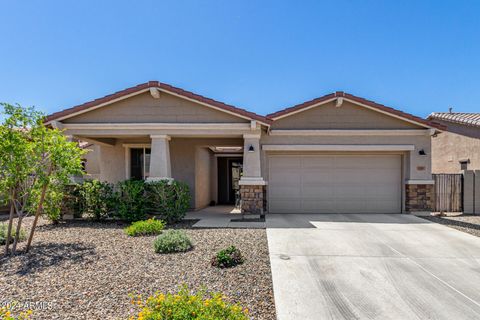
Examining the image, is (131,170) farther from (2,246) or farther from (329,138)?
(329,138)

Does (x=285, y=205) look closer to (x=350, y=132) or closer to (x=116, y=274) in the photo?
(x=350, y=132)

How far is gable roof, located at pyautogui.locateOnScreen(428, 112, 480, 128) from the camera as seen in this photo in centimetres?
1301

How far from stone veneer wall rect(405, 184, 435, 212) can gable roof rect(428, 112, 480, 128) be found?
20.1 ft

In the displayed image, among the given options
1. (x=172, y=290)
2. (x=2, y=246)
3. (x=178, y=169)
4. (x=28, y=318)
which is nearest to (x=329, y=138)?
(x=178, y=169)

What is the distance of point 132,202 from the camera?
8.10m

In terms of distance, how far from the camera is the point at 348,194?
9992 mm

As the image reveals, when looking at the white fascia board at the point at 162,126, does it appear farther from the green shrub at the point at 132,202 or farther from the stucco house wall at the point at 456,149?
the stucco house wall at the point at 456,149

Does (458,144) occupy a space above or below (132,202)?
above

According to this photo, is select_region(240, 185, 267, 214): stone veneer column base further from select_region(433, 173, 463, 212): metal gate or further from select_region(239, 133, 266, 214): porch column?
select_region(433, 173, 463, 212): metal gate

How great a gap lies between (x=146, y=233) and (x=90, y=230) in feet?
6.32

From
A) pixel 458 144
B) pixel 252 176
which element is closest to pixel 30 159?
pixel 252 176

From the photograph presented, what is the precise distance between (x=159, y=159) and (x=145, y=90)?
242 centimetres

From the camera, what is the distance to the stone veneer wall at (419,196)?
9.68 meters

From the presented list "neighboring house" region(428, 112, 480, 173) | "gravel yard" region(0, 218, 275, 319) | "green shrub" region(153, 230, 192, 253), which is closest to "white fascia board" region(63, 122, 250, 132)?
"gravel yard" region(0, 218, 275, 319)
